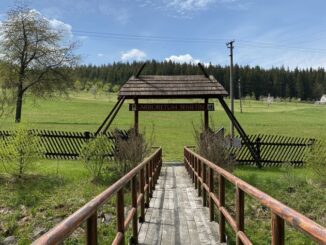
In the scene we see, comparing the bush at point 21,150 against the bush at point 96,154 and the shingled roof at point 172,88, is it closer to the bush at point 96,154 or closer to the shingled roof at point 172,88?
the bush at point 96,154

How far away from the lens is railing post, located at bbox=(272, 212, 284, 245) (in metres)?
3.11

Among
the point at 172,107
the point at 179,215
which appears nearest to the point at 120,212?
the point at 179,215

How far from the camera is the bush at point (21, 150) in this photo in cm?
1259

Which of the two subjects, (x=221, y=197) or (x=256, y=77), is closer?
(x=221, y=197)

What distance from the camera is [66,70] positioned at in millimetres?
42000

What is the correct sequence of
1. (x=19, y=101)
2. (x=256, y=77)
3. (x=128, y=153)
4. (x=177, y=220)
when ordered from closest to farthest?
(x=177, y=220)
(x=128, y=153)
(x=19, y=101)
(x=256, y=77)

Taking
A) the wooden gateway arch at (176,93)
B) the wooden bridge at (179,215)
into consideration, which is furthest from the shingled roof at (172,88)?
the wooden bridge at (179,215)

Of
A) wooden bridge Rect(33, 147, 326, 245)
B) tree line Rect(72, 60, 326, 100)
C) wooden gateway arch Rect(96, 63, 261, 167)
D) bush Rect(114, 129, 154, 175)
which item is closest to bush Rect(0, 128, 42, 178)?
bush Rect(114, 129, 154, 175)

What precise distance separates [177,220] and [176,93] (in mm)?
10708

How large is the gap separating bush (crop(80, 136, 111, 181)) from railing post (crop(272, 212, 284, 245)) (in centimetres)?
1032

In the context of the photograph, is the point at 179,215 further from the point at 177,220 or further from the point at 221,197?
the point at 221,197

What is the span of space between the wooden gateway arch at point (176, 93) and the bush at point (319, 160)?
4285mm

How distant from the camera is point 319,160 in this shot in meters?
13.7

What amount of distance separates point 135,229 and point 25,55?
122 ft
